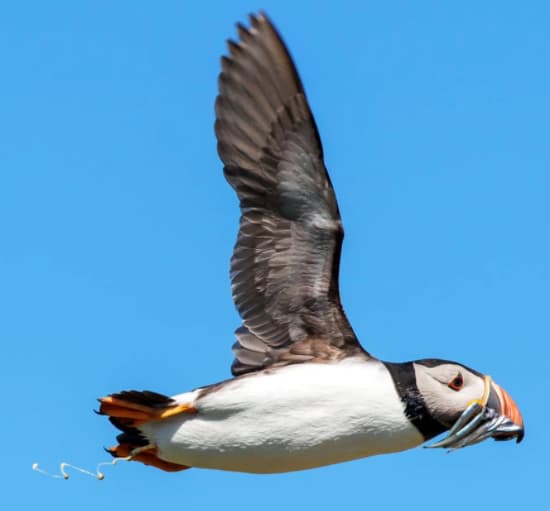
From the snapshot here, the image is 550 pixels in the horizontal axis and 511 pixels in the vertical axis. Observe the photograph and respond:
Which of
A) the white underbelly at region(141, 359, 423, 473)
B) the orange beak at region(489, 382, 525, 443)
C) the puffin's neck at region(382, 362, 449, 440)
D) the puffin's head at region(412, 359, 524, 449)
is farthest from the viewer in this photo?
the orange beak at region(489, 382, 525, 443)

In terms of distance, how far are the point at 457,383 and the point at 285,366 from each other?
1.46m

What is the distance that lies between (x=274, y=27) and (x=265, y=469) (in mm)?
3692

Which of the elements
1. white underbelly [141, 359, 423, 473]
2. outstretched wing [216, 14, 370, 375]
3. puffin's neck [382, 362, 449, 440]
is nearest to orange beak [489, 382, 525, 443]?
puffin's neck [382, 362, 449, 440]

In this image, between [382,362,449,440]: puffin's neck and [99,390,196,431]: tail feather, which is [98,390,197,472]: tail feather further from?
[382,362,449,440]: puffin's neck

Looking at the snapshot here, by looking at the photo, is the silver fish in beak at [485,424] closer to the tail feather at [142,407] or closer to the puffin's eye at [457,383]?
the puffin's eye at [457,383]

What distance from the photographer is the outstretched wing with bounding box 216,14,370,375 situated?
900 inches

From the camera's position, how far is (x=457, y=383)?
2330cm

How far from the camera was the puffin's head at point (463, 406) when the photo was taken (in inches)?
910

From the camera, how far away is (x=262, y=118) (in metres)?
23.0

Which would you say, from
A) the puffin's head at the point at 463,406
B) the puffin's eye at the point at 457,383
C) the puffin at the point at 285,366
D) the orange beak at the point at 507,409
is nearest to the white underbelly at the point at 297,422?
the puffin at the point at 285,366

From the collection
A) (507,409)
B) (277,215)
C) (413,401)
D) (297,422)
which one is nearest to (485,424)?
(507,409)

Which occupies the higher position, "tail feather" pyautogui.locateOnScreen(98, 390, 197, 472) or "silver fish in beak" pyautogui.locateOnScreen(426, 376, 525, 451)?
"tail feather" pyautogui.locateOnScreen(98, 390, 197, 472)

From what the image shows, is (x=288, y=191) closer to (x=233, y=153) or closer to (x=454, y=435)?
(x=233, y=153)

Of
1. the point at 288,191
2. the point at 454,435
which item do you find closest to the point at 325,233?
the point at 288,191
